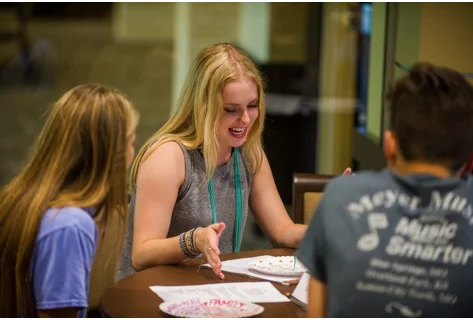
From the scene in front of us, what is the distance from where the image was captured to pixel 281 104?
709cm

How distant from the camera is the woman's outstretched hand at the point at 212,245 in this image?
2365 mm

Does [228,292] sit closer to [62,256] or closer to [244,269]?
[244,269]

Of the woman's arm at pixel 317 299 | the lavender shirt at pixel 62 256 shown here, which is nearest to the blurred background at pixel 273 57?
the lavender shirt at pixel 62 256

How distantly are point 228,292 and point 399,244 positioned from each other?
0.77 m

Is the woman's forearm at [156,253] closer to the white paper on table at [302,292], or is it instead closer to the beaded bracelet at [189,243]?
the beaded bracelet at [189,243]

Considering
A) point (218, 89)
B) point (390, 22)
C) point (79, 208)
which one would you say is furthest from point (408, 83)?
point (390, 22)

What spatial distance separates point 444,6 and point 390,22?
1.57ft

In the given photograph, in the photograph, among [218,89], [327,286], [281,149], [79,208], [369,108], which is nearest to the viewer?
[327,286]

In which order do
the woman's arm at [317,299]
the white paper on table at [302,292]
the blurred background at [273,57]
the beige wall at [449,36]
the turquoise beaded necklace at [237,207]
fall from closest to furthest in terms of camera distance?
the woman's arm at [317,299]
the white paper on table at [302,292]
the turquoise beaded necklace at [237,207]
the beige wall at [449,36]
the blurred background at [273,57]

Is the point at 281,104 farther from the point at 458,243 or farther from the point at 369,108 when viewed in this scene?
the point at 458,243

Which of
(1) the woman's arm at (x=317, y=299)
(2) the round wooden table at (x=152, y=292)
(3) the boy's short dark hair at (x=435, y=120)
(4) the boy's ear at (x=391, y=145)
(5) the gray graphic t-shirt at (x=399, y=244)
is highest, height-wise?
(3) the boy's short dark hair at (x=435, y=120)

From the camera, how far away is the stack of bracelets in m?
2.47

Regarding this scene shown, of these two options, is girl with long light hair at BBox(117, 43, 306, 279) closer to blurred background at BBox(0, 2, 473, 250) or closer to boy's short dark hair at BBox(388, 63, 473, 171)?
blurred background at BBox(0, 2, 473, 250)

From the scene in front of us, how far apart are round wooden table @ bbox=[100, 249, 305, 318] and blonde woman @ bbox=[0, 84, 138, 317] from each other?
0.20 metres
